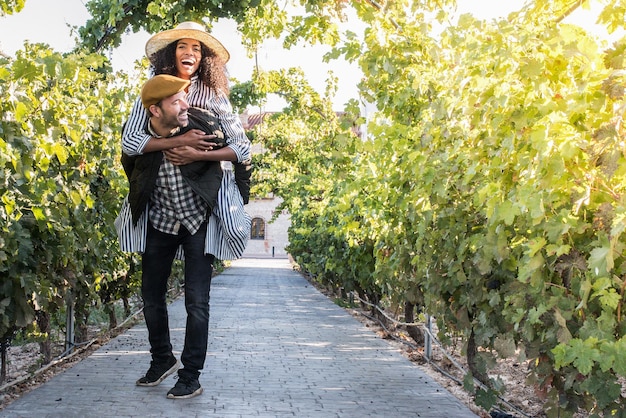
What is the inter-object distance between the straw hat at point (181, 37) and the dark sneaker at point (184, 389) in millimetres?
1985

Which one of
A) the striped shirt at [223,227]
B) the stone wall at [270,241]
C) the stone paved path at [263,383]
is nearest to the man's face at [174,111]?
the striped shirt at [223,227]

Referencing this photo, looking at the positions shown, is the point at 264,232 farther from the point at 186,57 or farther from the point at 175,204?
the point at 175,204

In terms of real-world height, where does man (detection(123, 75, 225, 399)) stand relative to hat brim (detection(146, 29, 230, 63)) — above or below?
below

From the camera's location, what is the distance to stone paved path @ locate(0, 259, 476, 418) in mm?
4152

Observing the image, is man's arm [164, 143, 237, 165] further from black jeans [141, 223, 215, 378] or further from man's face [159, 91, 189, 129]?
black jeans [141, 223, 215, 378]

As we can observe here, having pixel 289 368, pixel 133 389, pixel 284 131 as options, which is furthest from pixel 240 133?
pixel 284 131

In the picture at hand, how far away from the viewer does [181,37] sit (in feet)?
15.1

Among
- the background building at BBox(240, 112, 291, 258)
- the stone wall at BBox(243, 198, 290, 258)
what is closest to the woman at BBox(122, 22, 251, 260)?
the background building at BBox(240, 112, 291, 258)

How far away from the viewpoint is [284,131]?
25.3m

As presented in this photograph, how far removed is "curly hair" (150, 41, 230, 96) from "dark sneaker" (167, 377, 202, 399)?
5.74ft

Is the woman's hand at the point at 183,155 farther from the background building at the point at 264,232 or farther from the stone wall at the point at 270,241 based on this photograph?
the stone wall at the point at 270,241

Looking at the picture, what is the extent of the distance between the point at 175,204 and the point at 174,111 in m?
0.53

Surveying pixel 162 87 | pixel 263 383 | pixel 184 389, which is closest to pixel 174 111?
pixel 162 87

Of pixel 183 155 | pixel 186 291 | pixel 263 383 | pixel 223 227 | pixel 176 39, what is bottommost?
pixel 263 383
